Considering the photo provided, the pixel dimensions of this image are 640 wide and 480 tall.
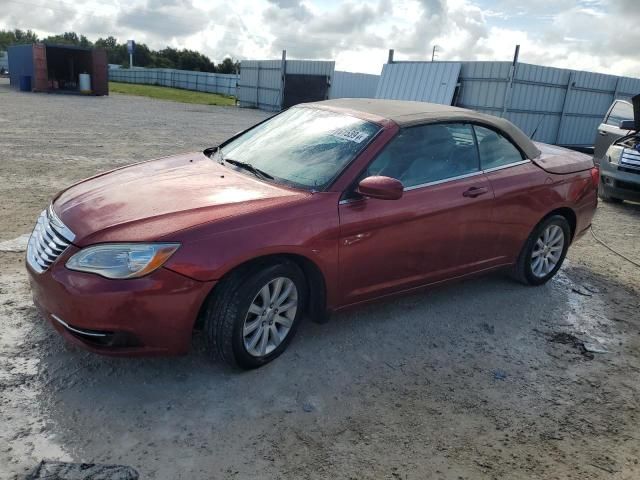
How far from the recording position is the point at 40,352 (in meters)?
3.32

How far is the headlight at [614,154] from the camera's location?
870cm

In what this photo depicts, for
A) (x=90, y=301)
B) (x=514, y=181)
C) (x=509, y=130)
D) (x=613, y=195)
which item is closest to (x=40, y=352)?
(x=90, y=301)


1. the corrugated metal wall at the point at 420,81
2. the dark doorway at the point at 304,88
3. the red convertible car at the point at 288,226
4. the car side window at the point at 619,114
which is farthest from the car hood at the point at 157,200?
the dark doorway at the point at 304,88

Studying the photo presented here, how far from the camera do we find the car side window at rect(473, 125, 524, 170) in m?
4.44

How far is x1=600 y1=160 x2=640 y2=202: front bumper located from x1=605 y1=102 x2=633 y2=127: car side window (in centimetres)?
220

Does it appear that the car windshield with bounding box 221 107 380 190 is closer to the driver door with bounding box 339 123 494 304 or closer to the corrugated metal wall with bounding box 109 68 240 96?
the driver door with bounding box 339 123 494 304

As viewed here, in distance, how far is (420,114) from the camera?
419 centimetres

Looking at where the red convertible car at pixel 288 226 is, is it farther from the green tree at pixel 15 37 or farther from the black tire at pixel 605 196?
the green tree at pixel 15 37

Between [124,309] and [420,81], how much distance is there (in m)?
17.8

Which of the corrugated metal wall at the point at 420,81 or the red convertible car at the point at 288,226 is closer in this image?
the red convertible car at the point at 288,226

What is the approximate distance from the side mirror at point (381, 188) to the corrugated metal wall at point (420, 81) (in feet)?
50.3

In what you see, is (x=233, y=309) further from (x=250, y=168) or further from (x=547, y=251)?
(x=547, y=251)

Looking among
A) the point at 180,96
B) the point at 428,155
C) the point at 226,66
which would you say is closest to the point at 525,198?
the point at 428,155

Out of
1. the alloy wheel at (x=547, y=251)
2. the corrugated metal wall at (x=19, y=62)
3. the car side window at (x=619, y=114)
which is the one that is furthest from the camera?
the corrugated metal wall at (x=19, y=62)
